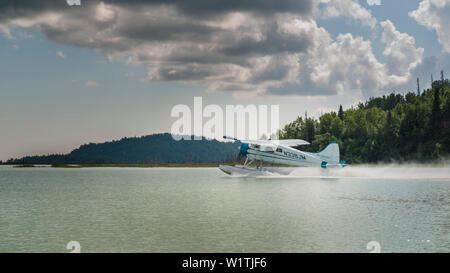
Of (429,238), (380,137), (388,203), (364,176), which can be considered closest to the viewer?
(429,238)

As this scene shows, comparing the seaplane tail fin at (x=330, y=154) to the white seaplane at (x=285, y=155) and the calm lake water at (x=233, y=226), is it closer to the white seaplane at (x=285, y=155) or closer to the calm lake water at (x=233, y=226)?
the white seaplane at (x=285, y=155)

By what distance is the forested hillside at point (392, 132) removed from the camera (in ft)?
299

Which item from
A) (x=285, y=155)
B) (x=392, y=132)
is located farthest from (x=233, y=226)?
(x=392, y=132)

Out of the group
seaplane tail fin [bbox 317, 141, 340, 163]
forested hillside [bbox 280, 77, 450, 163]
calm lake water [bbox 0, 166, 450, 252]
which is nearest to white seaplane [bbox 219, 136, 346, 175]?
seaplane tail fin [bbox 317, 141, 340, 163]

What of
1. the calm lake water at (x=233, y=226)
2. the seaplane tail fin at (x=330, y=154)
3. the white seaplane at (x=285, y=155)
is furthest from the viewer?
the seaplane tail fin at (x=330, y=154)

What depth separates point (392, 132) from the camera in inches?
3873

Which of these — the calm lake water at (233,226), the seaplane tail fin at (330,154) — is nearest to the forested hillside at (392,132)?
the seaplane tail fin at (330,154)

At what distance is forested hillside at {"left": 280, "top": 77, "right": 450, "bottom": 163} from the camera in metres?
91.0

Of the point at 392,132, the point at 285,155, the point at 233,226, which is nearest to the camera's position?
the point at 233,226

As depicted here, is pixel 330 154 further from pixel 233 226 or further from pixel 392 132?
pixel 392 132
